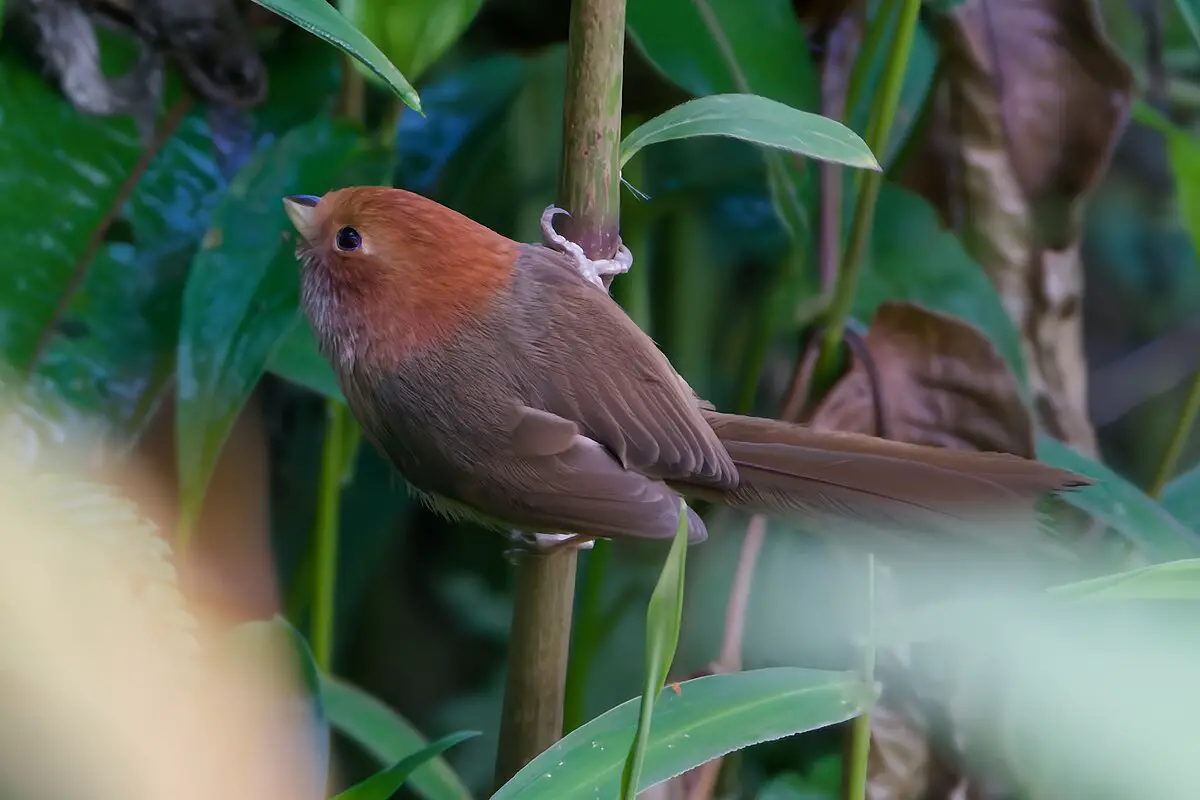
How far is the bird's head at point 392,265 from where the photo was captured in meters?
0.84

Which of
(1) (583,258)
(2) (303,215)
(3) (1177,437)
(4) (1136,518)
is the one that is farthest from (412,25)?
(3) (1177,437)

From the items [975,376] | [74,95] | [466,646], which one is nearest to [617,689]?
[466,646]

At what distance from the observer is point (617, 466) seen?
0.81 meters

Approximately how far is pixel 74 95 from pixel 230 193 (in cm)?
20

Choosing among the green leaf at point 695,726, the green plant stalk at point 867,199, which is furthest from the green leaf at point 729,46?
the green leaf at point 695,726

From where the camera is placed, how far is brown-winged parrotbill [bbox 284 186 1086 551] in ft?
2.57

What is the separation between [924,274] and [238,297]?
66 cm

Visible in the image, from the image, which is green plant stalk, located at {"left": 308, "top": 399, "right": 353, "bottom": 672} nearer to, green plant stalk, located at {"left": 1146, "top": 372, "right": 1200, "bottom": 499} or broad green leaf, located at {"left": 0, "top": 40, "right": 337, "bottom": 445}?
broad green leaf, located at {"left": 0, "top": 40, "right": 337, "bottom": 445}

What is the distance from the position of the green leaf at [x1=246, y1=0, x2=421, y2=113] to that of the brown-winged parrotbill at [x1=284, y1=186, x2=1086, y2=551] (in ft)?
0.81

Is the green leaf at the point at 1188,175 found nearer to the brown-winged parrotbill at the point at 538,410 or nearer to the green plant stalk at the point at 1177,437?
the green plant stalk at the point at 1177,437

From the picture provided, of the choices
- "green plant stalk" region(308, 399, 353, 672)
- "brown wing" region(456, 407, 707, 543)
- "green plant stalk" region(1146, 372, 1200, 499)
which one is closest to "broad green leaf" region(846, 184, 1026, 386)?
"green plant stalk" region(1146, 372, 1200, 499)

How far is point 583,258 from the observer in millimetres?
728

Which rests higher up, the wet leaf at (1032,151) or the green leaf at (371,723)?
the wet leaf at (1032,151)

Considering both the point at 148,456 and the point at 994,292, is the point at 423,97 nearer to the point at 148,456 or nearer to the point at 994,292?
the point at 148,456
